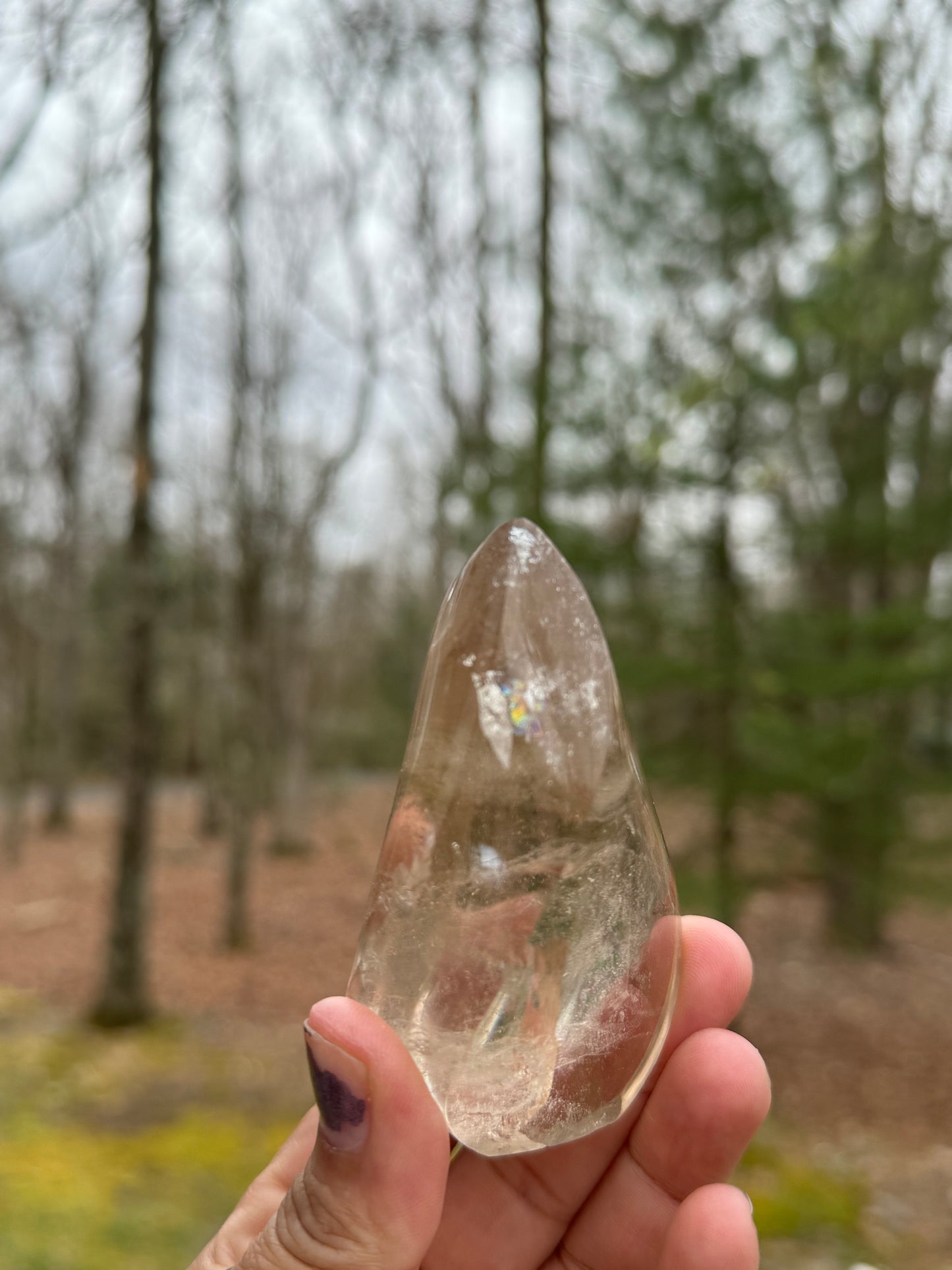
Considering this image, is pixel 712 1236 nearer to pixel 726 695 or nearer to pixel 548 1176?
pixel 548 1176

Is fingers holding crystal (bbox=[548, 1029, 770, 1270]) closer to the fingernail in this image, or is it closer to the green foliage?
the fingernail

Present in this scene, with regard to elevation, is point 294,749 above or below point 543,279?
below

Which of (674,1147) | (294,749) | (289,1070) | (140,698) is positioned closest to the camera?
(674,1147)

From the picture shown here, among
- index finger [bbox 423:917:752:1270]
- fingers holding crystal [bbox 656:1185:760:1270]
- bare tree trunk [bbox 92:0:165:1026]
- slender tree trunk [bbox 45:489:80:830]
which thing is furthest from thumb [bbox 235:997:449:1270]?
slender tree trunk [bbox 45:489:80:830]

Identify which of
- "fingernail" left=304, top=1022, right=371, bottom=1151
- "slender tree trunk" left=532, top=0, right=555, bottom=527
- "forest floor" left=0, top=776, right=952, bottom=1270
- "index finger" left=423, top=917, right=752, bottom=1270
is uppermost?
"slender tree trunk" left=532, top=0, right=555, bottom=527

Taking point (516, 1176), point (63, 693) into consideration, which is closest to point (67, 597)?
point (63, 693)
